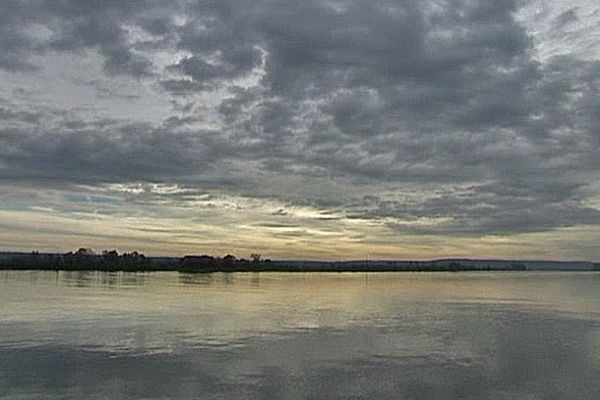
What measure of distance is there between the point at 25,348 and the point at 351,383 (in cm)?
1017

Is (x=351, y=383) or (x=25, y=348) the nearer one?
(x=351, y=383)

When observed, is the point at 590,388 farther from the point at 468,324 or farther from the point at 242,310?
the point at 242,310

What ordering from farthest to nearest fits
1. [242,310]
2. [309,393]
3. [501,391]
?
1. [242,310]
2. [501,391]
3. [309,393]

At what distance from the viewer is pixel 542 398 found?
1505 centimetres

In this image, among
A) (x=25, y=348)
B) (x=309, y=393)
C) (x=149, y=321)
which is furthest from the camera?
(x=149, y=321)

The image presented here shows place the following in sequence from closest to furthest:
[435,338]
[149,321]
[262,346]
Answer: [262,346] → [435,338] → [149,321]

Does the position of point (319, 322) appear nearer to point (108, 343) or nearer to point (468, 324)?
point (468, 324)

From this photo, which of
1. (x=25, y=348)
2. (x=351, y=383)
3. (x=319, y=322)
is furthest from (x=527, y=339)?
(x=25, y=348)

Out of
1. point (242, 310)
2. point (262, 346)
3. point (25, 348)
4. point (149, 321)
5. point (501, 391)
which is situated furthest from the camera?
point (242, 310)

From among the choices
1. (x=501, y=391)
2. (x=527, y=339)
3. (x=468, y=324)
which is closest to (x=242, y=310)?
(x=468, y=324)

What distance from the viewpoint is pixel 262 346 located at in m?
21.1

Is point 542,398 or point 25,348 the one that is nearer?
point 542,398

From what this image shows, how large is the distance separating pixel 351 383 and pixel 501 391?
3542 mm

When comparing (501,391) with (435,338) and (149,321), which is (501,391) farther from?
(149,321)
